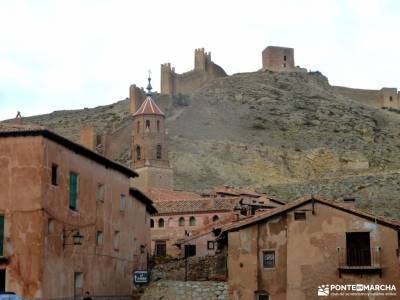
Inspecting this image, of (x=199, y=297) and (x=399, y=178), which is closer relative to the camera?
(x=199, y=297)

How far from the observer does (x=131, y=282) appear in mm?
41656

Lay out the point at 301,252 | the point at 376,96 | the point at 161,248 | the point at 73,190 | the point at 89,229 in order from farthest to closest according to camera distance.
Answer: the point at 376,96, the point at 161,248, the point at 89,229, the point at 73,190, the point at 301,252

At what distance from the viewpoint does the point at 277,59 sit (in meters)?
143

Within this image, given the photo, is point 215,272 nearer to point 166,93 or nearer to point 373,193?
point 373,193

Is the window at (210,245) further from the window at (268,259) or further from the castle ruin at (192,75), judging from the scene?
the castle ruin at (192,75)

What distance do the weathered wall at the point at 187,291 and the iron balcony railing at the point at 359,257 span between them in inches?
204

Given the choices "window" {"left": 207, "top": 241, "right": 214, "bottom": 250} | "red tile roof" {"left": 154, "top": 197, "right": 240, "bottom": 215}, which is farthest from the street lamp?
"red tile roof" {"left": 154, "top": 197, "right": 240, "bottom": 215}

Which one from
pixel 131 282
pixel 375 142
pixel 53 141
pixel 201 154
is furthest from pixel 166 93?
pixel 53 141

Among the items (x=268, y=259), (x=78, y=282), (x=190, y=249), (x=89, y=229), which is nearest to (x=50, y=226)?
(x=78, y=282)

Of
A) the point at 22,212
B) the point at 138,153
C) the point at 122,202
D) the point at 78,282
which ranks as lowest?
the point at 78,282

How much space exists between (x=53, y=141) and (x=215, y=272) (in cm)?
1092

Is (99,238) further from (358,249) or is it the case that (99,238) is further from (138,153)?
(138,153)

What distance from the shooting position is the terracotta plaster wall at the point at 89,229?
106 feet

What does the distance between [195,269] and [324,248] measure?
955cm
